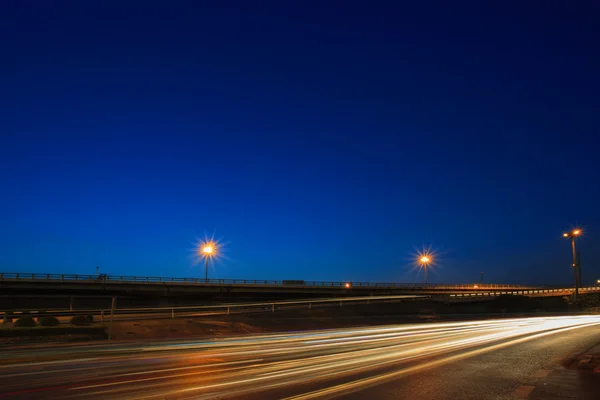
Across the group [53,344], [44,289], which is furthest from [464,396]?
[44,289]

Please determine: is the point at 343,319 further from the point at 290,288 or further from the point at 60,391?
the point at 290,288

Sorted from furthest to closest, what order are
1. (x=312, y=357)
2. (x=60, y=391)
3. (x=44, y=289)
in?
(x=44, y=289) → (x=312, y=357) → (x=60, y=391)

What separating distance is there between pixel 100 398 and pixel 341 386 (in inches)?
186

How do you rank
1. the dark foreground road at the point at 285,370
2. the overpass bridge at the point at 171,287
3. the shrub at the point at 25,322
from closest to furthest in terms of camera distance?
1. the dark foreground road at the point at 285,370
2. the shrub at the point at 25,322
3. the overpass bridge at the point at 171,287

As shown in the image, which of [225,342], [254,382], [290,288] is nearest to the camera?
[254,382]

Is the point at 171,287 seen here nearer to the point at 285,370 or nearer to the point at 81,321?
the point at 81,321

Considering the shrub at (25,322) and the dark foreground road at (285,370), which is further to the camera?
the shrub at (25,322)

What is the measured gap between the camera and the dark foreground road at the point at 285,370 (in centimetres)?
947

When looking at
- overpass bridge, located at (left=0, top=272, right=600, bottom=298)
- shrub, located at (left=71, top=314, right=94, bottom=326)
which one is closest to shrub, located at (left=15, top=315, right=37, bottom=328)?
shrub, located at (left=71, top=314, right=94, bottom=326)

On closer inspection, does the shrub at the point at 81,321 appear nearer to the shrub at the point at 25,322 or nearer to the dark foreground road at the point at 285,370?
the shrub at the point at 25,322

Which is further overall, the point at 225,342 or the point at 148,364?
the point at 225,342

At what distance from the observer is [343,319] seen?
1404 inches

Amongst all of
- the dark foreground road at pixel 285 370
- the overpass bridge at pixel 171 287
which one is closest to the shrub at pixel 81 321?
the dark foreground road at pixel 285 370

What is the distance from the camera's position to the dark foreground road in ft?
31.1
